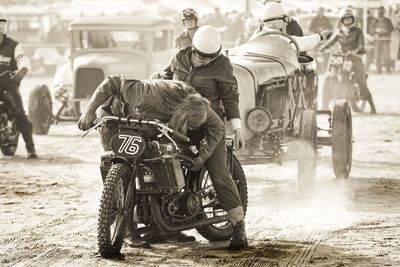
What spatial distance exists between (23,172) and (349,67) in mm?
8903

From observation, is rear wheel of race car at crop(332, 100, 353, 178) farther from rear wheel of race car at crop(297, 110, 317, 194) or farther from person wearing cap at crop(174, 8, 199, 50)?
person wearing cap at crop(174, 8, 199, 50)

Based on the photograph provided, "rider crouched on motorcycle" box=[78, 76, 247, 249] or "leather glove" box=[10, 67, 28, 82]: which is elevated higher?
"rider crouched on motorcycle" box=[78, 76, 247, 249]

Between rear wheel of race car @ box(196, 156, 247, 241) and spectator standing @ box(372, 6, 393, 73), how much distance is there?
23985mm

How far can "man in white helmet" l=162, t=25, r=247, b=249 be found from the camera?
A: 8.28 metres

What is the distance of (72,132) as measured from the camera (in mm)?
18141

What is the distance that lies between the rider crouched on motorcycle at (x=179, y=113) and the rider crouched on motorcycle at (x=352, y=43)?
12.5 m

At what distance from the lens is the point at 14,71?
14227mm

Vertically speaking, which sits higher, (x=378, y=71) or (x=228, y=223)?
(x=228, y=223)

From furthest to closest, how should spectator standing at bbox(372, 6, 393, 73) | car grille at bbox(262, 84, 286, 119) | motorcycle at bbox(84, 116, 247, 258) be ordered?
1. spectator standing at bbox(372, 6, 393, 73)
2. car grille at bbox(262, 84, 286, 119)
3. motorcycle at bbox(84, 116, 247, 258)

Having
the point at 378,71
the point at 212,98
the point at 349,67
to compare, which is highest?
the point at 212,98

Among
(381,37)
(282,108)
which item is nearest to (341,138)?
(282,108)

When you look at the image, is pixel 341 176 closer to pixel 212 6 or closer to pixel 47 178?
pixel 47 178

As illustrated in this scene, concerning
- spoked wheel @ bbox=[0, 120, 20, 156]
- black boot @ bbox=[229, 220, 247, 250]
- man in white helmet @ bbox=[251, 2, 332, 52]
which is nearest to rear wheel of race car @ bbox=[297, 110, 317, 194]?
man in white helmet @ bbox=[251, 2, 332, 52]

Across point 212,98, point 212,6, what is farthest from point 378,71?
point 212,98
